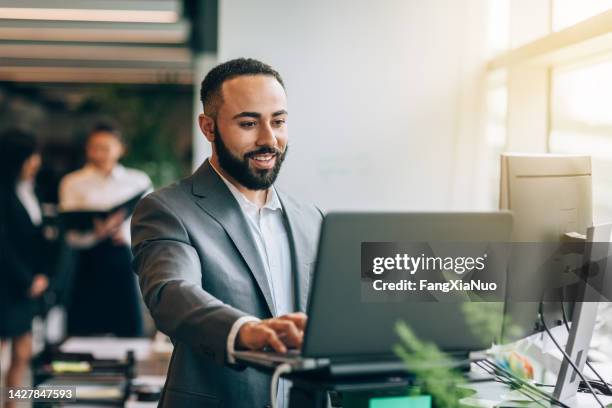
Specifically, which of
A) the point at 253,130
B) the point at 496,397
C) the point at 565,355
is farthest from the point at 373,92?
the point at 565,355

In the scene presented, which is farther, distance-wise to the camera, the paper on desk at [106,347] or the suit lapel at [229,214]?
the paper on desk at [106,347]

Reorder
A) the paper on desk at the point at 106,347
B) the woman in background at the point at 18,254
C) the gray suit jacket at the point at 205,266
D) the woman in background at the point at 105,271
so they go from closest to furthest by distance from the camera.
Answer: the gray suit jacket at the point at 205,266 → the paper on desk at the point at 106,347 → the woman in background at the point at 18,254 → the woman in background at the point at 105,271

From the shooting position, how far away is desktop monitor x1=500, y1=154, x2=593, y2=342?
79.0 inches

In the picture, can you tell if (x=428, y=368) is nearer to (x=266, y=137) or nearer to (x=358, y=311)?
(x=358, y=311)

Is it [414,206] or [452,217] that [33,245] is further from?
[452,217]

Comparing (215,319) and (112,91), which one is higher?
(112,91)

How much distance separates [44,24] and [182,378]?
236 inches

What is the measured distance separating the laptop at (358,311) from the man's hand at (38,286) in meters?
3.98

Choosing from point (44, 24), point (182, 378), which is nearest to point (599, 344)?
point (182, 378)

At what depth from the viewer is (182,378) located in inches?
76.6

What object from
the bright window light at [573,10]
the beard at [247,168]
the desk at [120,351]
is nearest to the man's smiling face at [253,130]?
the beard at [247,168]

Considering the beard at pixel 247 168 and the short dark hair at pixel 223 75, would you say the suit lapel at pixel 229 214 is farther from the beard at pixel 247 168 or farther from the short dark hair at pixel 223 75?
the short dark hair at pixel 223 75

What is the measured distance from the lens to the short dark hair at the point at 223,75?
2.12m

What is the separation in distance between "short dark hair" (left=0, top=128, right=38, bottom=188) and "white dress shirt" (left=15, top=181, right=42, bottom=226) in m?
0.07
